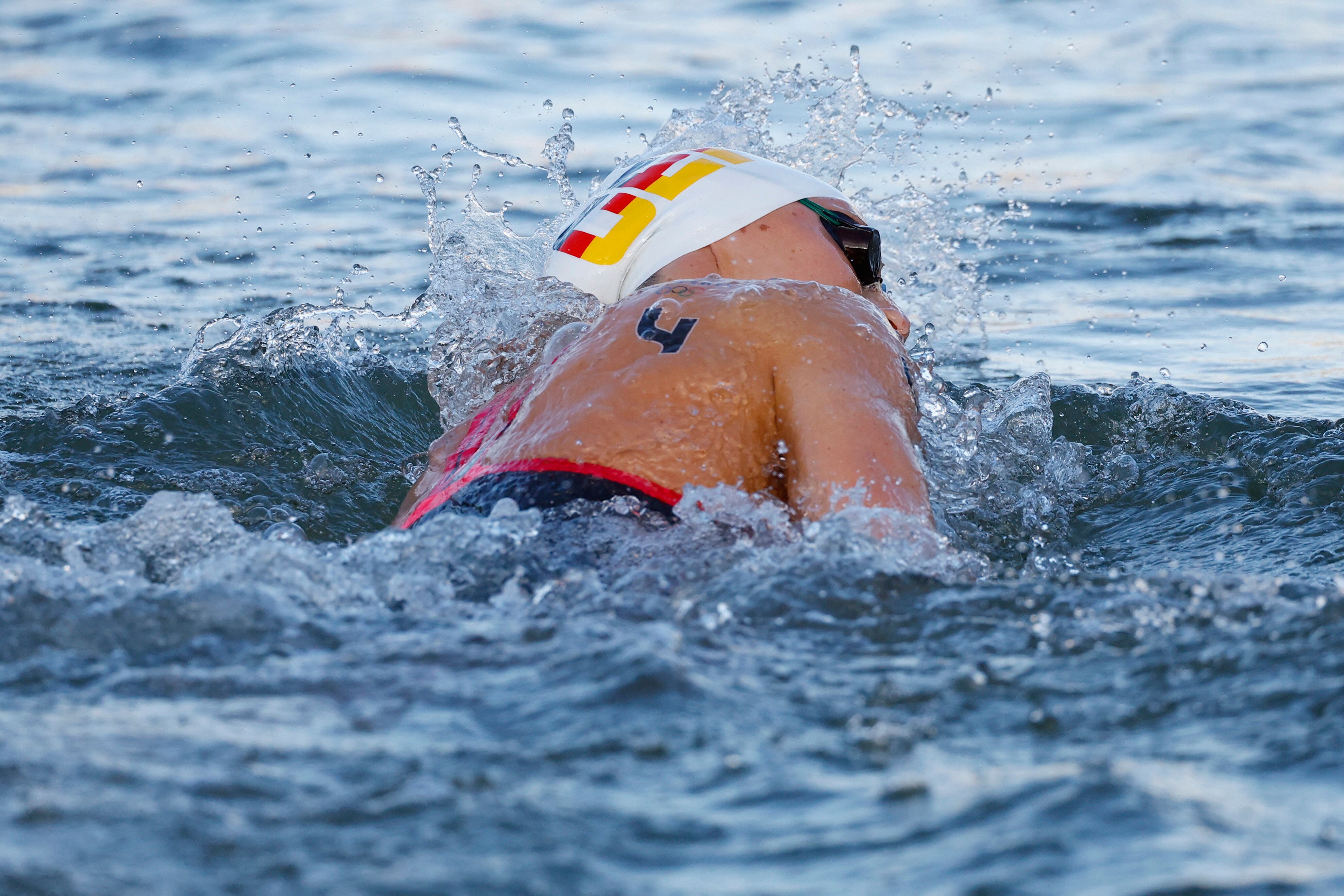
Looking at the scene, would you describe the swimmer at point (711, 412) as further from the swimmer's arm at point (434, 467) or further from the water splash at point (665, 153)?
the water splash at point (665, 153)

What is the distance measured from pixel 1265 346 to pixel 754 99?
2.51m

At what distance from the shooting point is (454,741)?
201 cm

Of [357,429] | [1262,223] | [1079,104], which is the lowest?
[357,429]

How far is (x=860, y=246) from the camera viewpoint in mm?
3600

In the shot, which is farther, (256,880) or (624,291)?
(624,291)

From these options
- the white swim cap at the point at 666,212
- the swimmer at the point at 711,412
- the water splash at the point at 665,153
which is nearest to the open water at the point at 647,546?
the water splash at the point at 665,153

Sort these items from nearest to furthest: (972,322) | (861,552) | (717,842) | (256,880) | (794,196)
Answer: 1. (256,880)
2. (717,842)
3. (861,552)
4. (794,196)
5. (972,322)

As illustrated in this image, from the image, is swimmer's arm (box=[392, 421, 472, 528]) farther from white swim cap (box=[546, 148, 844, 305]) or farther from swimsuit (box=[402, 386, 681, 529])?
white swim cap (box=[546, 148, 844, 305])

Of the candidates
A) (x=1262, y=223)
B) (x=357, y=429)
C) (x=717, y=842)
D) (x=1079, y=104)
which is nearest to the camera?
(x=717, y=842)

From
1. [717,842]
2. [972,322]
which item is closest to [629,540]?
[717,842]

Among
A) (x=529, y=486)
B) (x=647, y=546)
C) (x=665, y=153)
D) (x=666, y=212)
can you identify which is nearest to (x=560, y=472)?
(x=529, y=486)

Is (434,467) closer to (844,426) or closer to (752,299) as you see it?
(752,299)

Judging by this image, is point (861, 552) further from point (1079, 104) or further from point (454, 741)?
point (1079, 104)

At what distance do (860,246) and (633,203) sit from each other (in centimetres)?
64
